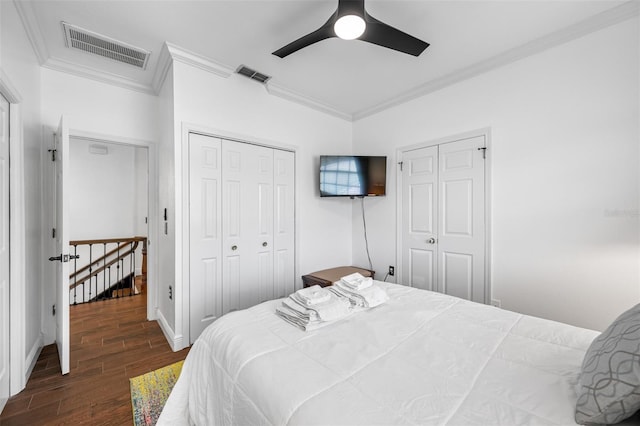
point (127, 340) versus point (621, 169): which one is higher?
point (621, 169)

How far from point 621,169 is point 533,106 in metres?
0.81

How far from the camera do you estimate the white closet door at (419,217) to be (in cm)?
308

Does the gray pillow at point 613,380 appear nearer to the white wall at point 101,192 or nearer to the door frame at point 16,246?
the door frame at point 16,246

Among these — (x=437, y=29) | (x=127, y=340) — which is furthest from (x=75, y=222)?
(x=437, y=29)

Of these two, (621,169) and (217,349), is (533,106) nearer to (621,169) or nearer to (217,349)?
(621,169)

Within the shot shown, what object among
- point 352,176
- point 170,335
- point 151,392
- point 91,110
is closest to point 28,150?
point 91,110

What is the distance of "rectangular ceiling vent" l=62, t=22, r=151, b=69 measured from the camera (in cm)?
216

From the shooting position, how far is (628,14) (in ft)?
6.33

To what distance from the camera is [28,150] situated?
2105mm

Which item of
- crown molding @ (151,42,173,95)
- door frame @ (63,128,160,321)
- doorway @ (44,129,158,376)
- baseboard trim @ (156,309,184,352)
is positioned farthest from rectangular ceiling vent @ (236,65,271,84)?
doorway @ (44,129,158,376)

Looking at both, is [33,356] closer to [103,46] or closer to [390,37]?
[103,46]

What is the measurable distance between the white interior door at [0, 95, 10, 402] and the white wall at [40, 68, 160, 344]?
2.09 feet

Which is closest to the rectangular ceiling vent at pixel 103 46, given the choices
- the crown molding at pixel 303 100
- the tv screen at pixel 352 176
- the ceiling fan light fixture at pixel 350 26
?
the crown molding at pixel 303 100

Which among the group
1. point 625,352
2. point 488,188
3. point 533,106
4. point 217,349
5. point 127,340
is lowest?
point 127,340
